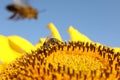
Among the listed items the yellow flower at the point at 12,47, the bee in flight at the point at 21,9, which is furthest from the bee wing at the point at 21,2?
the yellow flower at the point at 12,47

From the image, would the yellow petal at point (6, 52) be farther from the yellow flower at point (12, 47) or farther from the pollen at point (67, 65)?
the pollen at point (67, 65)

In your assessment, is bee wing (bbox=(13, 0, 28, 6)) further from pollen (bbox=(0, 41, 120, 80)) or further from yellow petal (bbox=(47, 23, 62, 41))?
yellow petal (bbox=(47, 23, 62, 41))

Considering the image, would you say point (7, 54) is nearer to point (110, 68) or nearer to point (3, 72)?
point (3, 72)

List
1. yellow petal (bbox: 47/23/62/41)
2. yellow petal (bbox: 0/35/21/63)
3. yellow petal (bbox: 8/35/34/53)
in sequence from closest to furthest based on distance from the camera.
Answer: yellow petal (bbox: 0/35/21/63) < yellow petal (bbox: 8/35/34/53) < yellow petal (bbox: 47/23/62/41)

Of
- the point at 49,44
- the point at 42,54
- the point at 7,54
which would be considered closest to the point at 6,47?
the point at 7,54

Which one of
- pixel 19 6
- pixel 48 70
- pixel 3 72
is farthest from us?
pixel 3 72

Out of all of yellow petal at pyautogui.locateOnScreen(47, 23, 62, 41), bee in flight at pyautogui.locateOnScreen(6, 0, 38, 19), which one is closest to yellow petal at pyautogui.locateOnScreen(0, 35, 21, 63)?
yellow petal at pyautogui.locateOnScreen(47, 23, 62, 41)
